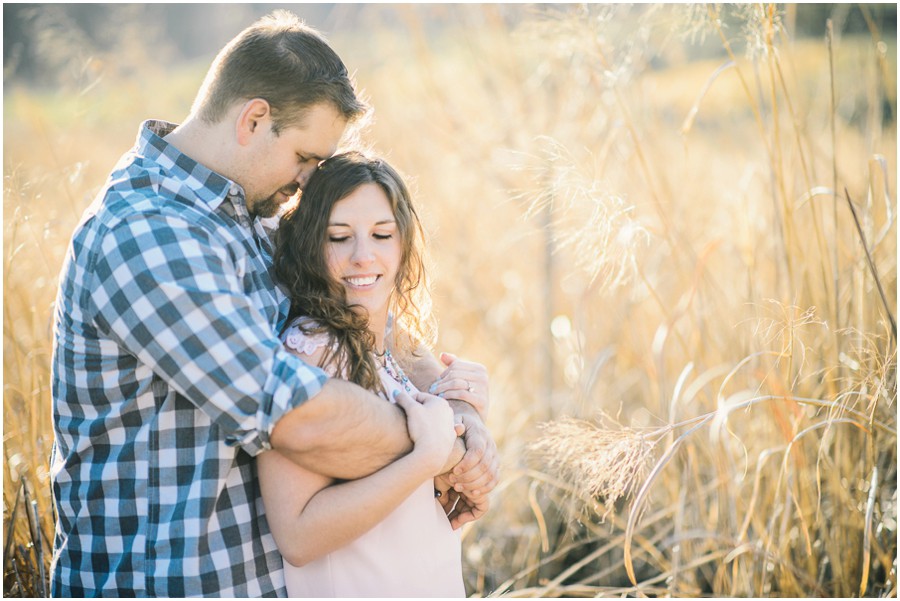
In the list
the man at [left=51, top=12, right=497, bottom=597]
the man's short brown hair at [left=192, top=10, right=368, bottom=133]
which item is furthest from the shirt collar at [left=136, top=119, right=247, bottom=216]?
the man's short brown hair at [left=192, top=10, right=368, bottom=133]

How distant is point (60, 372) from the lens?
150 centimetres

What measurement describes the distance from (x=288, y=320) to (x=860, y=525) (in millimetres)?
1613

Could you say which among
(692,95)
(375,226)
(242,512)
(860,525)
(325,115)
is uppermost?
(692,95)

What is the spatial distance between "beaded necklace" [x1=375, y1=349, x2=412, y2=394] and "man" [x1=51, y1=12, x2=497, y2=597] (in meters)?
0.20

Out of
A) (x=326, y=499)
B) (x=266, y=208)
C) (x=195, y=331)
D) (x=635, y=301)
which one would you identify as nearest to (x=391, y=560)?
(x=326, y=499)

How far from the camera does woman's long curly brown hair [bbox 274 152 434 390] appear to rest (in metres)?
1.56

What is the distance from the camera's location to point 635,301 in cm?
334

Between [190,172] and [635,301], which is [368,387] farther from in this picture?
[635,301]

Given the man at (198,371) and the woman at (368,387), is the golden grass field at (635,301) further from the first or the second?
the man at (198,371)

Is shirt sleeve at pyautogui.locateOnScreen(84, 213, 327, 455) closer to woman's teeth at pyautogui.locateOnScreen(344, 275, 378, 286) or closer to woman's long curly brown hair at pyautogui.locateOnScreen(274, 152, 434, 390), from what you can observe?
woman's long curly brown hair at pyautogui.locateOnScreen(274, 152, 434, 390)

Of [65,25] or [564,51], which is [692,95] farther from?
[65,25]

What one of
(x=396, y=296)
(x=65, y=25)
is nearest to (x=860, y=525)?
(x=396, y=296)

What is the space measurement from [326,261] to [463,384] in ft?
1.36

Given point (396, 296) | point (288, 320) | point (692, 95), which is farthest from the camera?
point (692, 95)
